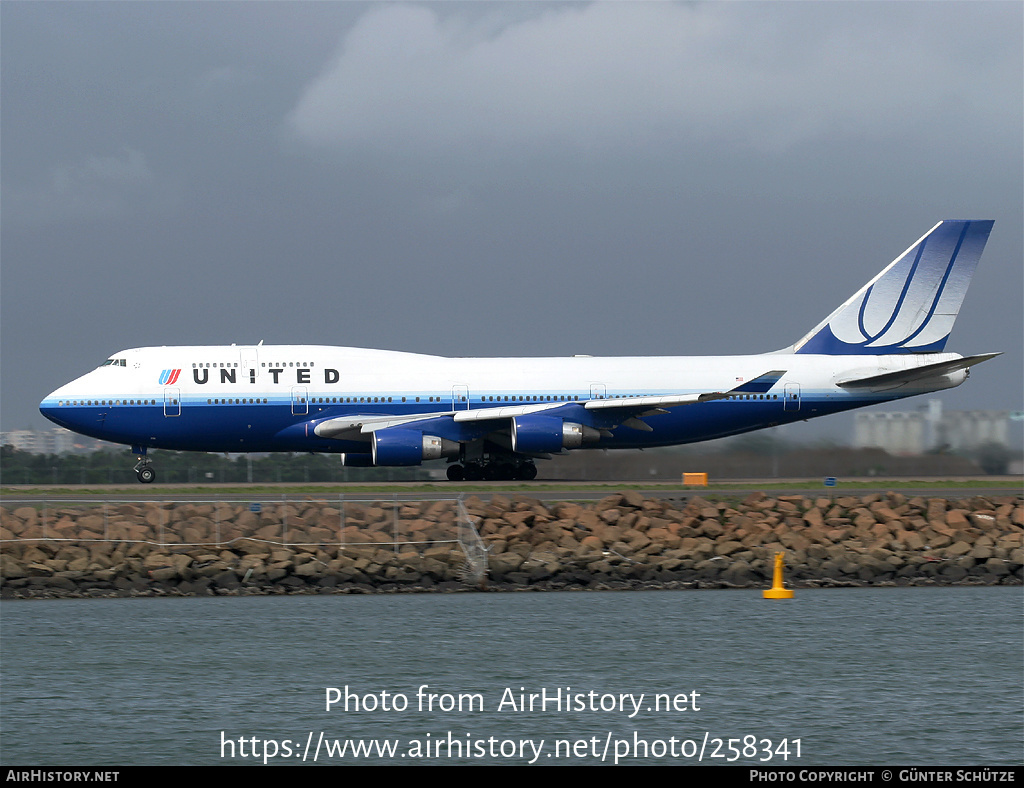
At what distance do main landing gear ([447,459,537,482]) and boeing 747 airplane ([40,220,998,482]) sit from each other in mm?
45

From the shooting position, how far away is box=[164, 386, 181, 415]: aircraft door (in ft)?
129

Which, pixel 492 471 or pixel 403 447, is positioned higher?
pixel 403 447

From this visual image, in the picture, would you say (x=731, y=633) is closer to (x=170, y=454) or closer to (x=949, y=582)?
(x=949, y=582)

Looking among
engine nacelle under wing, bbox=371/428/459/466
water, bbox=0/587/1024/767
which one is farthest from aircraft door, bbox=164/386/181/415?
water, bbox=0/587/1024/767

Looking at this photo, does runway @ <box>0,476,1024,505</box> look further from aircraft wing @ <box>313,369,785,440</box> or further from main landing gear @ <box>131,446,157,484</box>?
aircraft wing @ <box>313,369,785,440</box>

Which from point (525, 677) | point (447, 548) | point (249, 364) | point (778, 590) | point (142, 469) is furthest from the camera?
point (142, 469)

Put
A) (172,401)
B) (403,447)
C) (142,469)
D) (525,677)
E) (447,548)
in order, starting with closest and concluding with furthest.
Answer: (525,677) → (447,548) → (403,447) → (172,401) → (142,469)

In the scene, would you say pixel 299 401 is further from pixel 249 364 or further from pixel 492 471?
pixel 492 471

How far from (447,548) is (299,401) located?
39.0ft

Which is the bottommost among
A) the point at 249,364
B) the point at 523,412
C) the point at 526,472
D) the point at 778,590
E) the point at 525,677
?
the point at 525,677

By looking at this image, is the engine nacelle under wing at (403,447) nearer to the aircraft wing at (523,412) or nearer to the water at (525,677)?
the aircraft wing at (523,412)

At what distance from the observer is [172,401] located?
39.5 m

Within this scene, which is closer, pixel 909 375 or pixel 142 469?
pixel 909 375

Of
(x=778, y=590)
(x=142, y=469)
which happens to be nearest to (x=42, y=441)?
(x=142, y=469)
